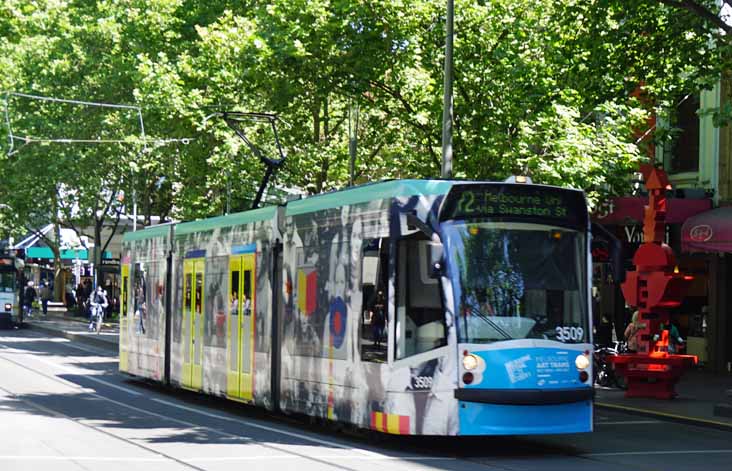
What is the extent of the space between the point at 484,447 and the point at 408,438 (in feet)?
3.64

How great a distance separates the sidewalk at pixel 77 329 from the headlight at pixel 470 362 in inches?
1089

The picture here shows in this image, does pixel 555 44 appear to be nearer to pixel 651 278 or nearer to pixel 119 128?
pixel 651 278

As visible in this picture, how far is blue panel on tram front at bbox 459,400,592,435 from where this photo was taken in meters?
13.2

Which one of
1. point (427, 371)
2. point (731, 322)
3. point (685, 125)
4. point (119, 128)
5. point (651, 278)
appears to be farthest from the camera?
point (119, 128)

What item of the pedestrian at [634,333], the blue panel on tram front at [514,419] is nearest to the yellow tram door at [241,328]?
the blue panel on tram front at [514,419]

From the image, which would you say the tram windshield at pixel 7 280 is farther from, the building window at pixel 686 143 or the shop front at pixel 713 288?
the shop front at pixel 713 288

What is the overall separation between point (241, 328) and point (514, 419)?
6.09 m

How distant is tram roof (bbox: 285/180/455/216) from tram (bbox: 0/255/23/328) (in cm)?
3372

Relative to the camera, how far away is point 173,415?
18.8 meters

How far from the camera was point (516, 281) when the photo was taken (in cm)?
1359

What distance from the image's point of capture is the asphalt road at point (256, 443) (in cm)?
1286

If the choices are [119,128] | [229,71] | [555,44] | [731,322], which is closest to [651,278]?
[555,44]

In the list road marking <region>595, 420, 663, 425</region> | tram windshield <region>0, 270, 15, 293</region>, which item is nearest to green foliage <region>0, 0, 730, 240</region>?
tram windshield <region>0, 270, 15, 293</region>

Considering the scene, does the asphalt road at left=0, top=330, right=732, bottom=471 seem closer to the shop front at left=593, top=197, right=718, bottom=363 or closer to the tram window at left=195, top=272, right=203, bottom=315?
the tram window at left=195, top=272, right=203, bottom=315
